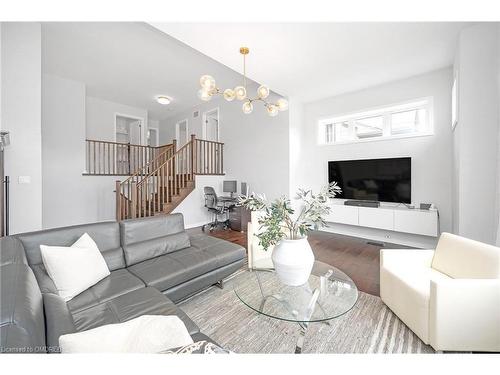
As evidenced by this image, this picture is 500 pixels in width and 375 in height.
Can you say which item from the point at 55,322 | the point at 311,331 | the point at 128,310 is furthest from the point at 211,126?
the point at 55,322

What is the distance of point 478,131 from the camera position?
2.45 metres

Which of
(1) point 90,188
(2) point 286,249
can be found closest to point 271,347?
(2) point 286,249

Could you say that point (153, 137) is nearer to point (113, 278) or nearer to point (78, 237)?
point (78, 237)

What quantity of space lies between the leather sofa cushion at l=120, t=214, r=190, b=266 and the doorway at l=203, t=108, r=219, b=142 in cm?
455

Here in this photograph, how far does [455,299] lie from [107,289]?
7.94ft

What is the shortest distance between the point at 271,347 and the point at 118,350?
3.86 ft

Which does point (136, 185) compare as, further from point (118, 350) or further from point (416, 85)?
point (416, 85)

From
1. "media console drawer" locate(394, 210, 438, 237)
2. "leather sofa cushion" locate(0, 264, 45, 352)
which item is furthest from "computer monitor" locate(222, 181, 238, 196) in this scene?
"leather sofa cushion" locate(0, 264, 45, 352)

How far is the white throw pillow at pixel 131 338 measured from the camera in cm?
69

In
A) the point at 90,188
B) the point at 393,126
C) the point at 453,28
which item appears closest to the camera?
the point at 453,28

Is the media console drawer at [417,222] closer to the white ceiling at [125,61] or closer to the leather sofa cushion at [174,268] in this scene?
the leather sofa cushion at [174,268]

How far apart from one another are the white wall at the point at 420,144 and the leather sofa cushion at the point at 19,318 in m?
4.73

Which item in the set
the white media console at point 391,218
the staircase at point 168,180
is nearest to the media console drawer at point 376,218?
the white media console at point 391,218
